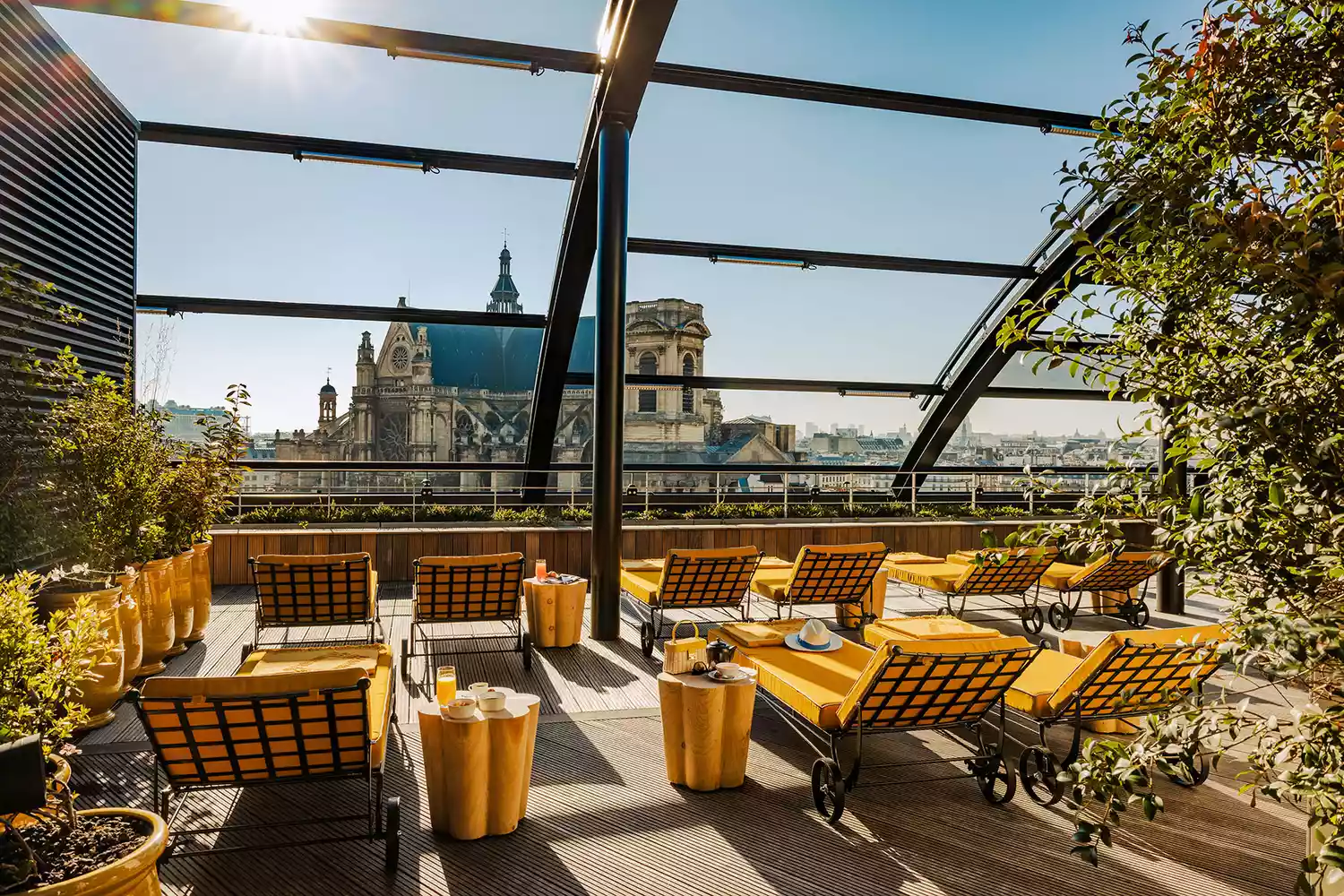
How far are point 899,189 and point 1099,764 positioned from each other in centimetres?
1367

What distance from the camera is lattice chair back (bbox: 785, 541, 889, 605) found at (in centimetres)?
581

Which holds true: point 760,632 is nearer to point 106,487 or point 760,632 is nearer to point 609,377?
point 609,377

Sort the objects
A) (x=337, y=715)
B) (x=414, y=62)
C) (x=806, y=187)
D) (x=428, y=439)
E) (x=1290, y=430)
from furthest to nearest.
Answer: (x=428, y=439)
(x=806, y=187)
(x=414, y=62)
(x=337, y=715)
(x=1290, y=430)

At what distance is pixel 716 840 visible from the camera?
9.71ft

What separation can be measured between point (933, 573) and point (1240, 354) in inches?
222

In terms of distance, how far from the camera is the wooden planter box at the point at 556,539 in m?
7.95

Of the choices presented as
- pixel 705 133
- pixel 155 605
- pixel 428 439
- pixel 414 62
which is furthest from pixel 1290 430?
pixel 428 439

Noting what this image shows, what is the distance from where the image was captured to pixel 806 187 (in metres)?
16.2

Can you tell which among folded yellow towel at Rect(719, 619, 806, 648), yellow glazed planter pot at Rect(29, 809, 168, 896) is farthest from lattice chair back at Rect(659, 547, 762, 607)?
yellow glazed planter pot at Rect(29, 809, 168, 896)

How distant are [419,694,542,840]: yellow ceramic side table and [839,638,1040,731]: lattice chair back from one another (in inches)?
52.6

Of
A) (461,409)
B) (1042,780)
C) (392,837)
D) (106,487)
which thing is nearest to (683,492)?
(106,487)

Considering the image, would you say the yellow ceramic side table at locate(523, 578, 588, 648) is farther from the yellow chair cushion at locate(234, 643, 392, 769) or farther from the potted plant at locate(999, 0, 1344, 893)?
the potted plant at locate(999, 0, 1344, 893)

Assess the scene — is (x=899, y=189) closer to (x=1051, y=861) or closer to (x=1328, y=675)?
(x=1051, y=861)

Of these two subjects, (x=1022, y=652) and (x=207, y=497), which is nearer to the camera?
(x=1022, y=652)
